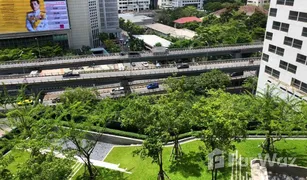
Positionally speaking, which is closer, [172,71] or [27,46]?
[172,71]

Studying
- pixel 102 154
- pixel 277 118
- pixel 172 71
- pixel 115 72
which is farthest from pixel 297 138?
pixel 115 72

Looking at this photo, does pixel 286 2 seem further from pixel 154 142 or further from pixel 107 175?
pixel 107 175

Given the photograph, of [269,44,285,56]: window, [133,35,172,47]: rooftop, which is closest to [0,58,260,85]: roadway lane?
[269,44,285,56]: window

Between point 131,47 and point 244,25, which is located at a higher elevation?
point 244,25

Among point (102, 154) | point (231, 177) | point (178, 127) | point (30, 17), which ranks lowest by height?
point (102, 154)

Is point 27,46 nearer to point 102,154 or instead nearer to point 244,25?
point 102,154

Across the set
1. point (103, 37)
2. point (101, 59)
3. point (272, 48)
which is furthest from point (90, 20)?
point (272, 48)

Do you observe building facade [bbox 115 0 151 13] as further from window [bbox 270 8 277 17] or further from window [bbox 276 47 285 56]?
window [bbox 276 47 285 56]
